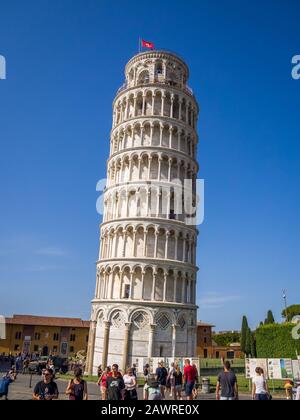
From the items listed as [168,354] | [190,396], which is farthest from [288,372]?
[168,354]

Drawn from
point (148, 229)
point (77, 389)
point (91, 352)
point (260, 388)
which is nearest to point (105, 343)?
point (91, 352)

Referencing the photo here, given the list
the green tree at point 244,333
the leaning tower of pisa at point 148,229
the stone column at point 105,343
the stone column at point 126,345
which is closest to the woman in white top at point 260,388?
the leaning tower of pisa at point 148,229

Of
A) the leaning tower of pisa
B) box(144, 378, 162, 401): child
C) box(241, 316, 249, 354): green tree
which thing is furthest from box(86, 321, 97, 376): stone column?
box(241, 316, 249, 354): green tree

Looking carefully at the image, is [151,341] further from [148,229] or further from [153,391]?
[153,391]

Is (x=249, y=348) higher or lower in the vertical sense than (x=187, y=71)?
lower

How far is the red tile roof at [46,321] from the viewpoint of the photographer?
7750 cm

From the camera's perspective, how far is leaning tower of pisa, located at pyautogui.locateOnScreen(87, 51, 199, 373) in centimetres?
3781

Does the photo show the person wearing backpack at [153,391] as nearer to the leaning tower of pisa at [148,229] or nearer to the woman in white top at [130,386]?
the woman in white top at [130,386]

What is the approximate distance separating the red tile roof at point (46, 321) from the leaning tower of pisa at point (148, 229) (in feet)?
136

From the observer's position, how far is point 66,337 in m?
78.8

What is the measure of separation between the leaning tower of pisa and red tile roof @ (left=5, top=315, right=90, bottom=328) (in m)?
41.5
